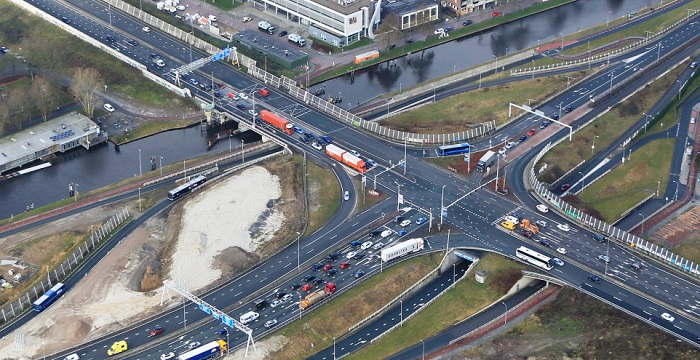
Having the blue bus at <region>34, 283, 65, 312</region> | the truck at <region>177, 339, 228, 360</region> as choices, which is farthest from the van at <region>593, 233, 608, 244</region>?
the blue bus at <region>34, 283, 65, 312</region>

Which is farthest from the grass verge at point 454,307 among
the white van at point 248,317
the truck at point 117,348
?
the truck at point 117,348

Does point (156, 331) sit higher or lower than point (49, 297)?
lower

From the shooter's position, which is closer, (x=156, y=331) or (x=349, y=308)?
(x=156, y=331)

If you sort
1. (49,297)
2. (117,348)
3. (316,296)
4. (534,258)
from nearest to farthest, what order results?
(117,348) → (316,296) → (49,297) → (534,258)

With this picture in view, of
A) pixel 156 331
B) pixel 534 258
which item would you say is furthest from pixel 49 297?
pixel 534 258

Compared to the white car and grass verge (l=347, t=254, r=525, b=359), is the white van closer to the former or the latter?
grass verge (l=347, t=254, r=525, b=359)

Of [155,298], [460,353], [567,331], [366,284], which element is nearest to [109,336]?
[155,298]

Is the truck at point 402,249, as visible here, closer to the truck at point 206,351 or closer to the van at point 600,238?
the van at point 600,238

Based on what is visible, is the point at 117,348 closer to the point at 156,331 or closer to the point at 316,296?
the point at 156,331
